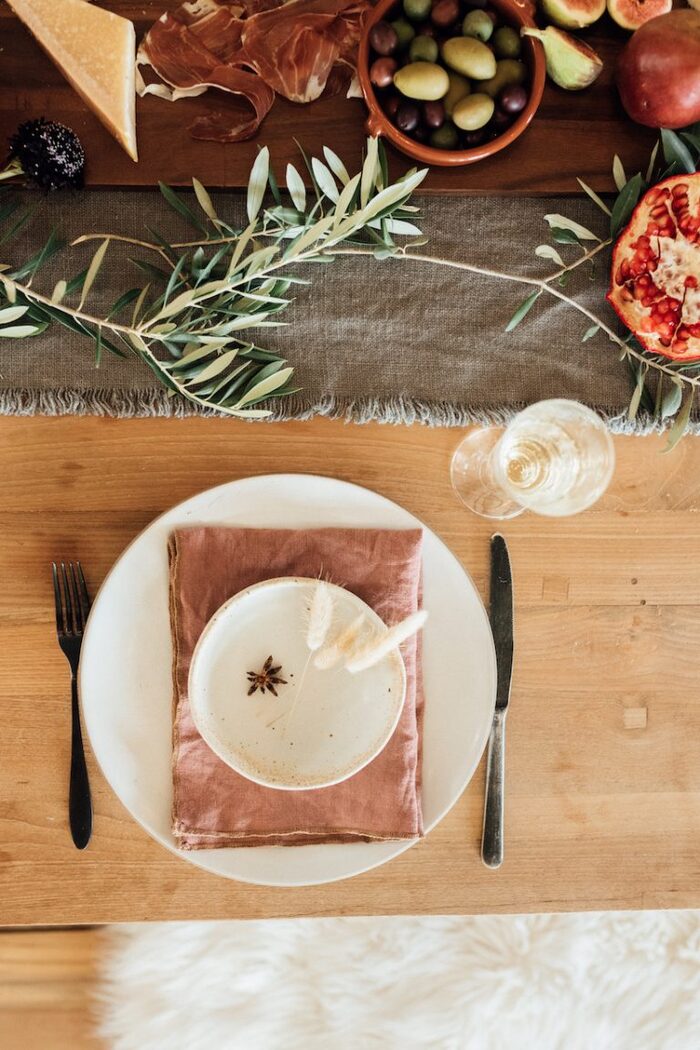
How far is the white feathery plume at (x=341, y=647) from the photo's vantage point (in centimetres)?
75

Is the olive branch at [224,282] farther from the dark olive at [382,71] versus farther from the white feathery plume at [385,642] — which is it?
the white feathery plume at [385,642]

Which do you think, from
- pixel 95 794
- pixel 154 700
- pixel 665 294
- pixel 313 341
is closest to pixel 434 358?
pixel 313 341

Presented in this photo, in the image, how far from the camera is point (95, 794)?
2.73 feet

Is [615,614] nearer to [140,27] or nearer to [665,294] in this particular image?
[665,294]

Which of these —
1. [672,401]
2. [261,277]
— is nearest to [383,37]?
[261,277]

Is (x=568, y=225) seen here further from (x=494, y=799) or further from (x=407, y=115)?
(x=494, y=799)

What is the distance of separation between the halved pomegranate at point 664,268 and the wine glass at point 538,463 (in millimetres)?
105

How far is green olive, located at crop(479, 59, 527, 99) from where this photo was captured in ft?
2.64

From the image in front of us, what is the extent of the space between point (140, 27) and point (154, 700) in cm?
71

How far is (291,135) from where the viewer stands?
0.86m

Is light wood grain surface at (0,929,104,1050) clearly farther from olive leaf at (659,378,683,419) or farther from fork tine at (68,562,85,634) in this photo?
olive leaf at (659,378,683,419)

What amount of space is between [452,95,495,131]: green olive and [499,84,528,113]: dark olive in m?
0.02

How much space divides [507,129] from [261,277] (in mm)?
294

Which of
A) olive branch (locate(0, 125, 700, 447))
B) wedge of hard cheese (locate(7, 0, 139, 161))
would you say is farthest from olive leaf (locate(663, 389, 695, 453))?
wedge of hard cheese (locate(7, 0, 139, 161))
